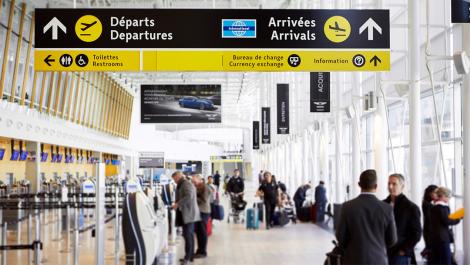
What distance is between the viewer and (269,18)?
33.2ft

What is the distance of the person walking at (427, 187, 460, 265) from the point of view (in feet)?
27.7

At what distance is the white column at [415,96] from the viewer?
37.5 ft

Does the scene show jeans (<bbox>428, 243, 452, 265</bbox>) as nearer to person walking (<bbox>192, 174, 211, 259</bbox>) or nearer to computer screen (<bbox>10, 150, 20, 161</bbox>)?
person walking (<bbox>192, 174, 211, 259</bbox>)

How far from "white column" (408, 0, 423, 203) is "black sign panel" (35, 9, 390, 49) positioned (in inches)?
57.2

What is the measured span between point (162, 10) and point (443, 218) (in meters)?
5.05

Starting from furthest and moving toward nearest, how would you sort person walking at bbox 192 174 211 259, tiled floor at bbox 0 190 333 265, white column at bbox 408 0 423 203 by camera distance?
person walking at bbox 192 174 211 259, tiled floor at bbox 0 190 333 265, white column at bbox 408 0 423 203

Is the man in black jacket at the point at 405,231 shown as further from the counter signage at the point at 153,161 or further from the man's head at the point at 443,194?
the counter signage at the point at 153,161

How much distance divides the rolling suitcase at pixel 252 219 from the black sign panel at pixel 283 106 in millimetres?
8302

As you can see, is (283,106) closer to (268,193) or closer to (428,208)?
(268,193)

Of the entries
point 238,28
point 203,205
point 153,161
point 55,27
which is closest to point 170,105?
point 153,161

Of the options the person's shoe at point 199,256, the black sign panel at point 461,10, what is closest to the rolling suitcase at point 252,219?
the person's shoe at point 199,256

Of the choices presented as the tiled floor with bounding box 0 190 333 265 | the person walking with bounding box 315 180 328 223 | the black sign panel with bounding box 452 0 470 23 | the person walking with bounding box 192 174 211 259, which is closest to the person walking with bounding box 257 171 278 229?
the tiled floor with bounding box 0 190 333 265

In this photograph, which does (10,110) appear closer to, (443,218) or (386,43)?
(386,43)

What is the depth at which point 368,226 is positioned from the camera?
17.7ft
